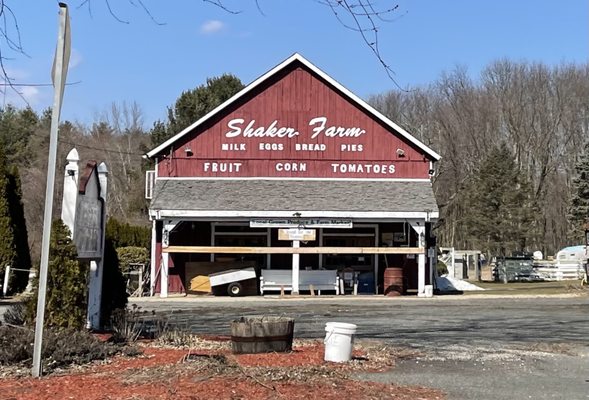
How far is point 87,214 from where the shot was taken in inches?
454

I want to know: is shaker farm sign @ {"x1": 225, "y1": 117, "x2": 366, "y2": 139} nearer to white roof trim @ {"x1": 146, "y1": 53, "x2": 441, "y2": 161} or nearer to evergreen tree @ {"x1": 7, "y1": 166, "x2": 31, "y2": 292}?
white roof trim @ {"x1": 146, "y1": 53, "x2": 441, "y2": 161}

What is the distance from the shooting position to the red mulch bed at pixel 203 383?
23.5 ft

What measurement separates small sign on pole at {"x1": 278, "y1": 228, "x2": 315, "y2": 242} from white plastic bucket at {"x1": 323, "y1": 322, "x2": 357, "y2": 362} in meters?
18.0

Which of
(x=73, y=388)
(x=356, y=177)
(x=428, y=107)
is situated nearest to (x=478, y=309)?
(x=356, y=177)

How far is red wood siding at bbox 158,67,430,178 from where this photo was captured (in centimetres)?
2984

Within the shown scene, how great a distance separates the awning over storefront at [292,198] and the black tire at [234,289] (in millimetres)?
2635

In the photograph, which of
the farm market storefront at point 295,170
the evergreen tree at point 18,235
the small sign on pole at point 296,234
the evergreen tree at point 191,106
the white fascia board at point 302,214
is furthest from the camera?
the evergreen tree at point 191,106

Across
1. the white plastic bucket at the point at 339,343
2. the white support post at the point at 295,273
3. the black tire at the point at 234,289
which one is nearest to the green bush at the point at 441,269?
the white support post at the point at 295,273

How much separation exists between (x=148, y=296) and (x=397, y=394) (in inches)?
849

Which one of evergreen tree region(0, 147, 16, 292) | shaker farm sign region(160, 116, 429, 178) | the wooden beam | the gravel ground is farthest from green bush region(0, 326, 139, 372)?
shaker farm sign region(160, 116, 429, 178)

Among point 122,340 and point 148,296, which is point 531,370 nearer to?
point 122,340

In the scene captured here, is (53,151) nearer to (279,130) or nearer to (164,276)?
(164,276)

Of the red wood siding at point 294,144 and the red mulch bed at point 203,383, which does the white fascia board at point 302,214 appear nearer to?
the red wood siding at point 294,144

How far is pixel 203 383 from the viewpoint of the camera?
7.49 metres
